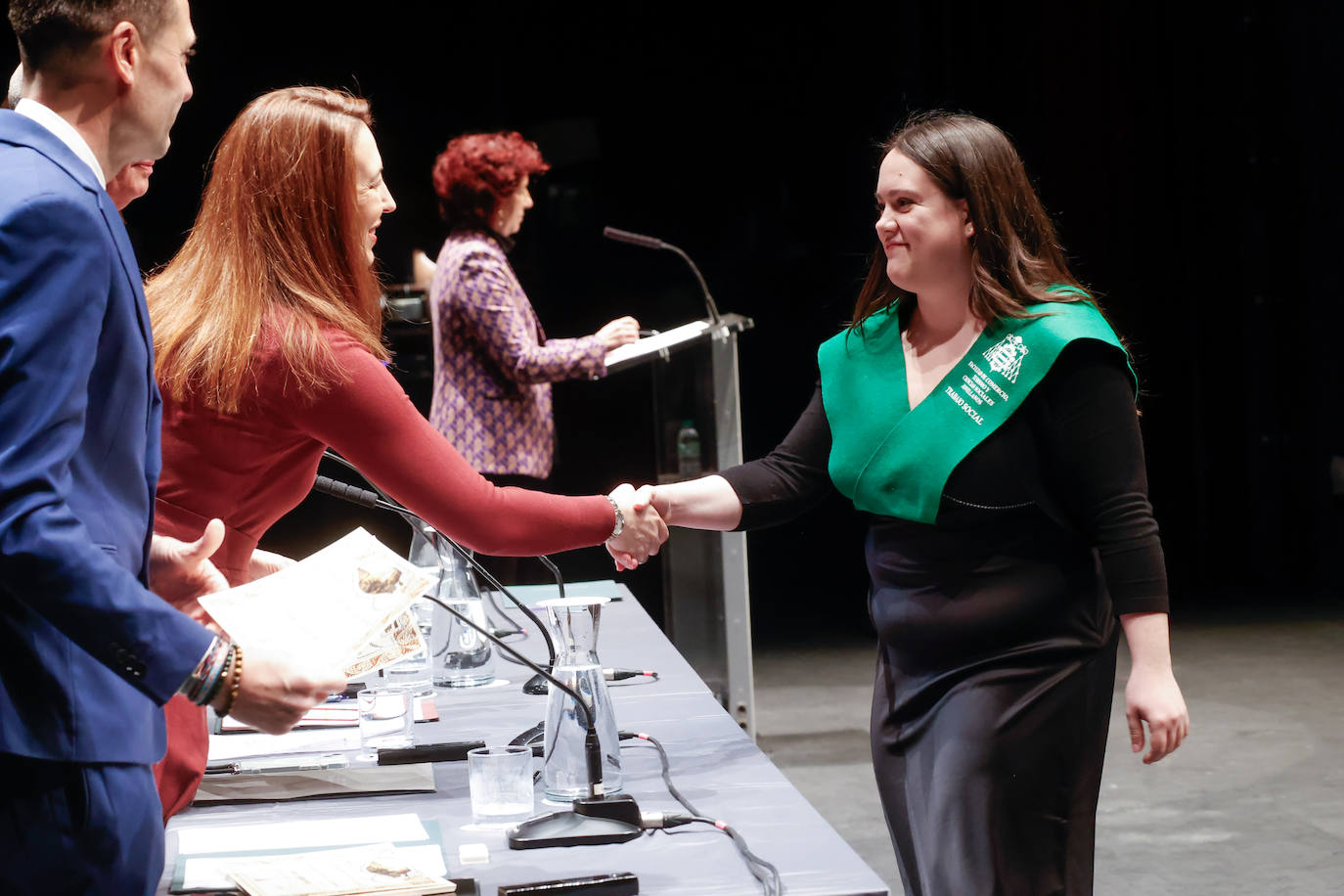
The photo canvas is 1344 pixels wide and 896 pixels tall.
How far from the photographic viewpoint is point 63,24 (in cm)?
103

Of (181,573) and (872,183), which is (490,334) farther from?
(872,183)

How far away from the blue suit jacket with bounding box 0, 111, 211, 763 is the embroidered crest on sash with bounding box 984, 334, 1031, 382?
1.03m

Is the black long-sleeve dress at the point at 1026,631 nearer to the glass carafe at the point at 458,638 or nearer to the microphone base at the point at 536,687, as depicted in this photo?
the microphone base at the point at 536,687

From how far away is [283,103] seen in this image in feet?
5.55

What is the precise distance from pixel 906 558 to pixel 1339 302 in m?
5.32

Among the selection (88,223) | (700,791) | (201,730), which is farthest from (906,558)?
(88,223)

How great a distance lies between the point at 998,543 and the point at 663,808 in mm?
547

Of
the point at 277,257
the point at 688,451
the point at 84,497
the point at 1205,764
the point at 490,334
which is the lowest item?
the point at 1205,764

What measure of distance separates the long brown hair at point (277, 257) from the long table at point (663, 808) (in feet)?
1.61

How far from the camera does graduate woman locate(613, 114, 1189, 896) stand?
5.32 feet

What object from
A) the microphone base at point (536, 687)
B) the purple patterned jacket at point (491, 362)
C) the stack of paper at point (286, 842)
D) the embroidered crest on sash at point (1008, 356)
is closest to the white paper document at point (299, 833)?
the stack of paper at point (286, 842)

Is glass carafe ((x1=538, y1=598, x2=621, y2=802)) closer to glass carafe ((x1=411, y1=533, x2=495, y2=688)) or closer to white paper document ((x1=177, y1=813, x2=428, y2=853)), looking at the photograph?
white paper document ((x1=177, y1=813, x2=428, y2=853))

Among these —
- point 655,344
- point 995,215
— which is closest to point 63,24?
point 995,215

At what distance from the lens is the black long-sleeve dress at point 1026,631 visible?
5.31ft
